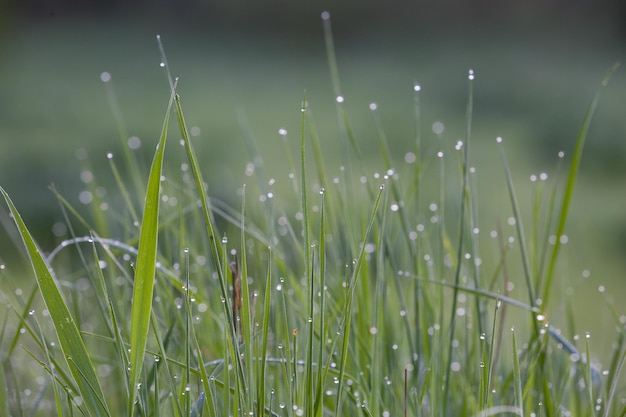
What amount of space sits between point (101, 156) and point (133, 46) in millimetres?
1466

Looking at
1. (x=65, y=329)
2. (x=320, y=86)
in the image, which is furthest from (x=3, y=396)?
(x=320, y=86)

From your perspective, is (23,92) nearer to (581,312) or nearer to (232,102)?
(232,102)

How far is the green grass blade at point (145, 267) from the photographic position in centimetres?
29

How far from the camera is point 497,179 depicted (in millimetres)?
2084

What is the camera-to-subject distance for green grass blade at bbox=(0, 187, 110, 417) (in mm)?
293

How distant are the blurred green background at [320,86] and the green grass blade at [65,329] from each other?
0.85 meters

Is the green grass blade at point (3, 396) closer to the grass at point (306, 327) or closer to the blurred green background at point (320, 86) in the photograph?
the grass at point (306, 327)

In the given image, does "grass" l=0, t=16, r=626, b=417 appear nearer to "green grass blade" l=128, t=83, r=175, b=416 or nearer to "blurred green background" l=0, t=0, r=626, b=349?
"green grass blade" l=128, t=83, r=175, b=416

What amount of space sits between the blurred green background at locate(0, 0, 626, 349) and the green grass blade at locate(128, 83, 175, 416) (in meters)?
0.86

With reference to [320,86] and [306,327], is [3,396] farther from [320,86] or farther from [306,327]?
[320,86]

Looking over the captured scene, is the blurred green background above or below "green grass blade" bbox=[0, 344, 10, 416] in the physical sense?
above

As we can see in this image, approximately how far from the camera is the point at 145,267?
0.29 metres

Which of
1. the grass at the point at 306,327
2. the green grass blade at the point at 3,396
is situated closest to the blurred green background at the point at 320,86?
the grass at the point at 306,327

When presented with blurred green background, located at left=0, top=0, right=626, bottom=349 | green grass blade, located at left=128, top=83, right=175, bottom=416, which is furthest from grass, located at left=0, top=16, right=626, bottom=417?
blurred green background, located at left=0, top=0, right=626, bottom=349
